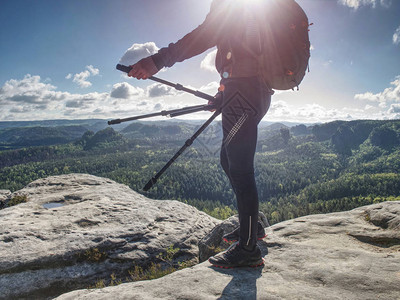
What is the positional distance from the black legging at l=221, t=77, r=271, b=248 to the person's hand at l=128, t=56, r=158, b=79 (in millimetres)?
1294

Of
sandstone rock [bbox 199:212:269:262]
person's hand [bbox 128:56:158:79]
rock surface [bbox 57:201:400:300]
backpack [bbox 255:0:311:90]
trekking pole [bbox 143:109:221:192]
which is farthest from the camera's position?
sandstone rock [bbox 199:212:269:262]

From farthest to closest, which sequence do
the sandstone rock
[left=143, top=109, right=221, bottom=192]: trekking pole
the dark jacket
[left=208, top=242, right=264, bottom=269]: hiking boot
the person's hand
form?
the sandstone rock < [left=143, top=109, right=221, bottom=192]: trekking pole < [left=208, top=242, right=264, bottom=269]: hiking boot < the person's hand < the dark jacket

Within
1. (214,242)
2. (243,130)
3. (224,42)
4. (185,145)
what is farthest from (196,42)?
(214,242)

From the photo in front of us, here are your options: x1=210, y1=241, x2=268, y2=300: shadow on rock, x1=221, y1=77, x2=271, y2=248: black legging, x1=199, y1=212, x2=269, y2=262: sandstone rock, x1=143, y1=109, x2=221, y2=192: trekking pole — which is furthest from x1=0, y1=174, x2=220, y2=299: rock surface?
x1=221, y1=77, x2=271, y2=248: black legging

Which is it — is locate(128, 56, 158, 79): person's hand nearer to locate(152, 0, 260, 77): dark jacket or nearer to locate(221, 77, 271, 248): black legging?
locate(152, 0, 260, 77): dark jacket

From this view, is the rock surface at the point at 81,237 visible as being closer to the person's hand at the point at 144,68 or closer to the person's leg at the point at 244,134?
the person's leg at the point at 244,134

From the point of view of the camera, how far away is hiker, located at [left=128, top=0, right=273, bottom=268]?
357cm

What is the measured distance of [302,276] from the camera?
3623mm

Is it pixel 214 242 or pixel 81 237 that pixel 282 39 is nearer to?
pixel 214 242

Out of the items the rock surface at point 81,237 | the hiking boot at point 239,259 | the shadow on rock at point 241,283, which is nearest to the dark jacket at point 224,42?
the hiking boot at point 239,259

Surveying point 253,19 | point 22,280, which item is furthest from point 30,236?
point 253,19

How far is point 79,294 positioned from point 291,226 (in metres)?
5.56

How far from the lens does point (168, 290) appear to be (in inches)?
133

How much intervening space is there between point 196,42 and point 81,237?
24.2ft
